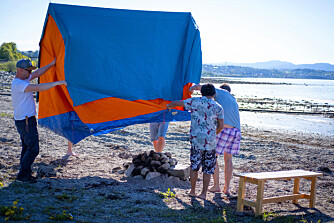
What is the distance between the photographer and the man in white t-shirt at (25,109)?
553 cm

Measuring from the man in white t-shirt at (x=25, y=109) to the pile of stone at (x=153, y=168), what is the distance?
1.85 metres

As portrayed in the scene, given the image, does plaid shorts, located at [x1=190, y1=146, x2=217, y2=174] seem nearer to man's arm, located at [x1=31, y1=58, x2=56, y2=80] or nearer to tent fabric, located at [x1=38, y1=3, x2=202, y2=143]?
tent fabric, located at [x1=38, y1=3, x2=202, y2=143]

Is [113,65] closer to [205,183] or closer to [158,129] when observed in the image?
[158,129]

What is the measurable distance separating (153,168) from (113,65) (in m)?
2.11

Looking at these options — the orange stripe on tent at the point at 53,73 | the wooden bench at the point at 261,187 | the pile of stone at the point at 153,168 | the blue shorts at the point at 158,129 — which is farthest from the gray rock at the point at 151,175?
the orange stripe on tent at the point at 53,73

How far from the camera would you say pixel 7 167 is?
6516mm

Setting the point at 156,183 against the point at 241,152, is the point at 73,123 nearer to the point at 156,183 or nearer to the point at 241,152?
the point at 156,183

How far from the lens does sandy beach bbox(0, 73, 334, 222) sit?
4738 mm

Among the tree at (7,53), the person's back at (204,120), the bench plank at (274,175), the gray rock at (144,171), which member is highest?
the tree at (7,53)

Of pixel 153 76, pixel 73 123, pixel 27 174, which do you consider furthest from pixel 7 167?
pixel 153 76

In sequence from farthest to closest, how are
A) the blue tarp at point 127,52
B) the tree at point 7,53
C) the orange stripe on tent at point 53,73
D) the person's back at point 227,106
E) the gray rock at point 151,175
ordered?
1. the tree at point 7,53
2. the gray rock at point 151,175
3. the orange stripe on tent at point 53,73
4. the blue tarp at point 127,52
5. the person's back at point 227,106

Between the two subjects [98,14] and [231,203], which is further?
[98,14]

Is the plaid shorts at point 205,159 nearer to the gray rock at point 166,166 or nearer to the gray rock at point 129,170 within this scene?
the gray rock at point 166,166

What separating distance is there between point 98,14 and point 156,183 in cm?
332
